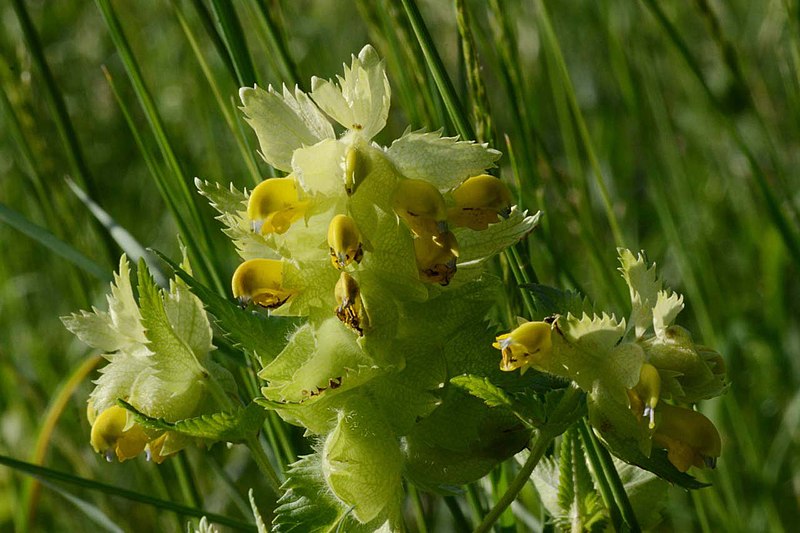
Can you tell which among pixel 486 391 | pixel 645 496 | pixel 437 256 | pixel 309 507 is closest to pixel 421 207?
pixel 437 256

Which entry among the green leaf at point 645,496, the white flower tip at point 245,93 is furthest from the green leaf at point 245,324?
the green leaf at point 645,496

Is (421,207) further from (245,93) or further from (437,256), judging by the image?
(245,93)

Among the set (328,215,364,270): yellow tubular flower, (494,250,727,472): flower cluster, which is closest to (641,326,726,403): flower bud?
(494,250,727,472): flower cluster

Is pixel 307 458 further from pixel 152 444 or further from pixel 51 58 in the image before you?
pixel 51 58

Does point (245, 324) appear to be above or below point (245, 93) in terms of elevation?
below

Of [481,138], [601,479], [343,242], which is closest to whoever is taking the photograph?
[343,242]

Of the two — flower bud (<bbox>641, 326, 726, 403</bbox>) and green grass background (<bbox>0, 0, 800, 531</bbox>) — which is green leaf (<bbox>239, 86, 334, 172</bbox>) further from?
flower bud (<bbox>641, 326, 726, 403</bbox>)

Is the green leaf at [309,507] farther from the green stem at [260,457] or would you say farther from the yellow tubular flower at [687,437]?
the yellow tubular flower at [687,437]

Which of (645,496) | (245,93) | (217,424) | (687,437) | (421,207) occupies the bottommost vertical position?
(645,496)
